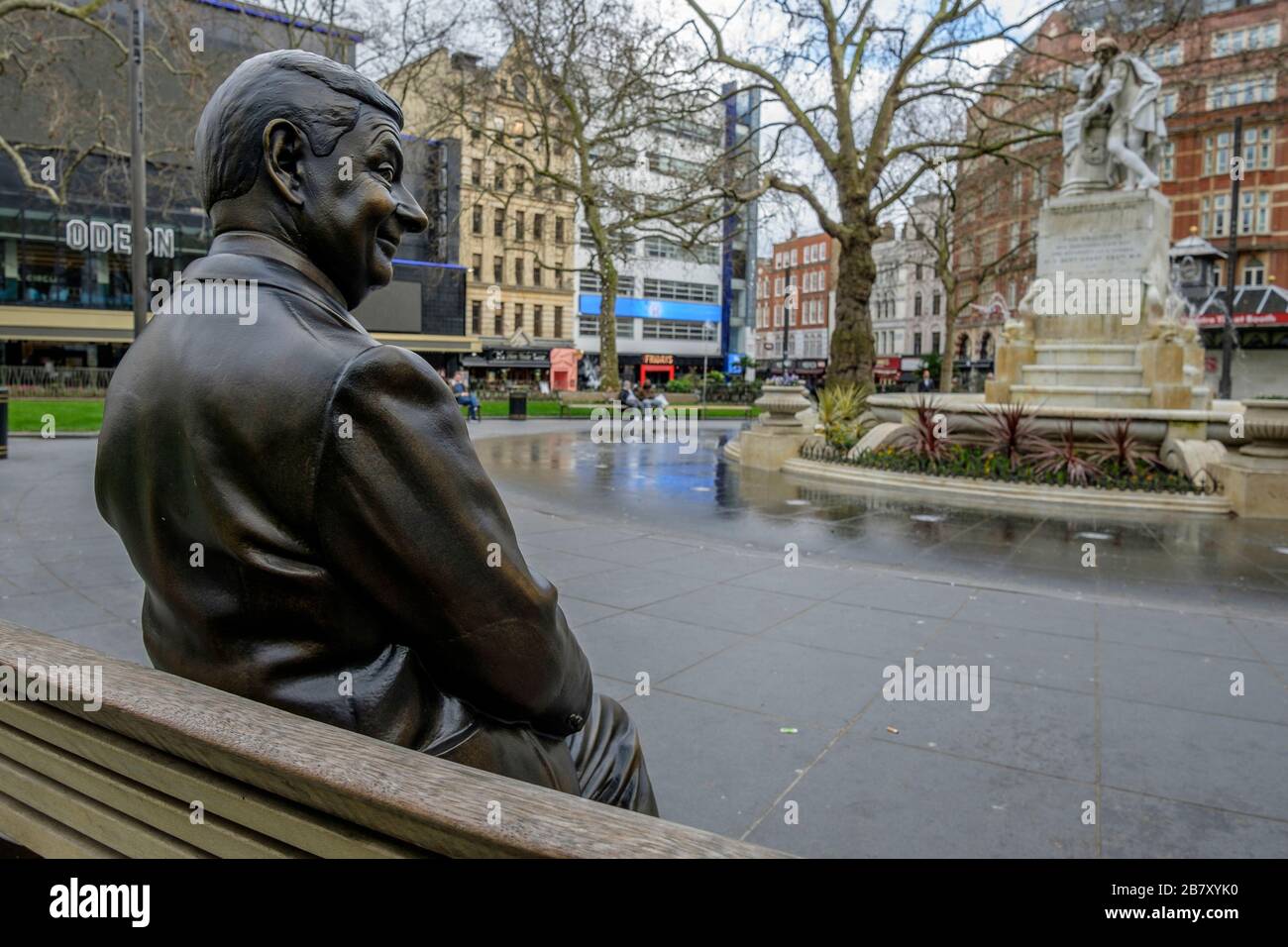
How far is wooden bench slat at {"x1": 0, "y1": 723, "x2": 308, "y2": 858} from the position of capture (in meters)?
1.40

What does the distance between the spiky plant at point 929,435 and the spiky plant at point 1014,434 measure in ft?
2.21

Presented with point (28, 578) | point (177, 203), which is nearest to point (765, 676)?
point (28, 578)

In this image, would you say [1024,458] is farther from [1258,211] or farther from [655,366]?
[655,366]

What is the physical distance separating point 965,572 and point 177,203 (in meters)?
48.7

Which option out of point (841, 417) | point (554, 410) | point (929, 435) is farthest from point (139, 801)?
point (554, 410)

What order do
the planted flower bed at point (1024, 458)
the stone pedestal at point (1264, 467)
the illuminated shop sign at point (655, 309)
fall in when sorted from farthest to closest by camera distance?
the illuminated shop sign at point (655, 309) < the planted flower bed at point (1024, 458) < the stone pedestal at point (1264, 467)

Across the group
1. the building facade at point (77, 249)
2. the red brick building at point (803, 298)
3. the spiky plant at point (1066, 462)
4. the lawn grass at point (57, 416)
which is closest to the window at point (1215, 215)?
the red brick building at point (803, 298)

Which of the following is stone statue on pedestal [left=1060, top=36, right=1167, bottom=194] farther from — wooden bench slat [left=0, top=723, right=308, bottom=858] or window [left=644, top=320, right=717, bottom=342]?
window [left=644, top=320, right=717, bottom=342]

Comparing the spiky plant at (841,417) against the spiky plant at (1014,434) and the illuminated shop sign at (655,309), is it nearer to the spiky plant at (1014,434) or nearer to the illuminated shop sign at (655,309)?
the spiky plant at (1014,434)

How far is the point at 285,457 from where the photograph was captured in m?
1.39

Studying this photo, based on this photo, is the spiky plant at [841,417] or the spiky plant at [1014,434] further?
the spiky plant at [841,417]

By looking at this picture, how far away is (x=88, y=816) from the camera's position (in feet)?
5.35

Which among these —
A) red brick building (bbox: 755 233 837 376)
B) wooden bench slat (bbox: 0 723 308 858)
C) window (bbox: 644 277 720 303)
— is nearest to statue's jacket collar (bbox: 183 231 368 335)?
wooden bench slat (bbox: 0 723 308 858)

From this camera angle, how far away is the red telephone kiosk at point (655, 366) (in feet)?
234
